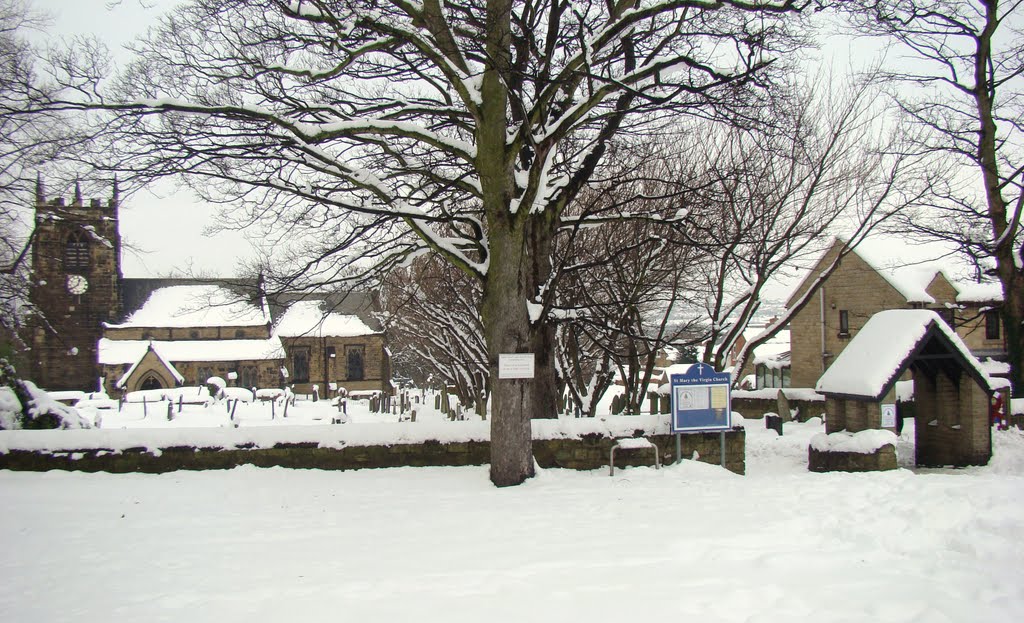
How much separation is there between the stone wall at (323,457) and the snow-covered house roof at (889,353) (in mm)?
4242

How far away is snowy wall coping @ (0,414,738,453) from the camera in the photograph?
31.5 ft

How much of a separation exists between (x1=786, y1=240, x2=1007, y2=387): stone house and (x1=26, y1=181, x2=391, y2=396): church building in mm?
29763

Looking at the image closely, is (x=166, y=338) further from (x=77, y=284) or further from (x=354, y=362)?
(x=354, y=362)

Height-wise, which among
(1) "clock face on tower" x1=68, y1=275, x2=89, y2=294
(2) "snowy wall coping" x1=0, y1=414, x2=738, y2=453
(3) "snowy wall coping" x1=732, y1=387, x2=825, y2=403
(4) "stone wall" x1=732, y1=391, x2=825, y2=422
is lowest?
(4) "stone wall" x1=732, y1=391, x2=825, y2=422

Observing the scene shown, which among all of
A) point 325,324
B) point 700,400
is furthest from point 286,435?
point 325,324

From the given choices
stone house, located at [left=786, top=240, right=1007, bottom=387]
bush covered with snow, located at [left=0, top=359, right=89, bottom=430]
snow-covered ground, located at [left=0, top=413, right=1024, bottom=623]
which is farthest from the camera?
stone house, located at [left=786, top=240, right=1007, bottom=387]

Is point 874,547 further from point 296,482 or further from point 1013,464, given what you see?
point 1013,464

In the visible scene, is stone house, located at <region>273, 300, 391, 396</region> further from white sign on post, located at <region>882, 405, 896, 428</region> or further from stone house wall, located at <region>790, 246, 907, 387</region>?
white sign on post, located at <region>882, 405, 896, 428</region>

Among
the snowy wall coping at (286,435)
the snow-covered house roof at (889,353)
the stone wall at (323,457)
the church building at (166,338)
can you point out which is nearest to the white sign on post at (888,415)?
the snow-covered house roof at (889,353)

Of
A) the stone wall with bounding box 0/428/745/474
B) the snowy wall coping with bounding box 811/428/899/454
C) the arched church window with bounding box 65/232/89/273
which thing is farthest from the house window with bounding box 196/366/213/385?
the snowy wall coping with bounding box 811/428/899/454

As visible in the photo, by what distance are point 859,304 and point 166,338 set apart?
4772 cm

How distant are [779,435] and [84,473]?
662 inches

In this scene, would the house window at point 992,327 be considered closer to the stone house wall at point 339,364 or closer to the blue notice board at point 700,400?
the blue notice board at point 700,400

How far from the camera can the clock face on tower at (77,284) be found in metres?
48.7
